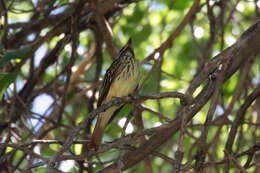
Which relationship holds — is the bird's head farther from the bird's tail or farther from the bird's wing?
the bird's tail

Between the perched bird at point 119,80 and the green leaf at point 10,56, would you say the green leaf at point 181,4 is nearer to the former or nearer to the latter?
the perched bird at point 119,80

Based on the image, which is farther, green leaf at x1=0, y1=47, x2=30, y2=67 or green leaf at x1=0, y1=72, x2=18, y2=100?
green leaf at x1=0, y1=47, x2=30, y2=67

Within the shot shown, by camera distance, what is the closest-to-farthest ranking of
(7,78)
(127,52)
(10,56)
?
(7,78) < (10,56) < (127,52)

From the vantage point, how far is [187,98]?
221cm

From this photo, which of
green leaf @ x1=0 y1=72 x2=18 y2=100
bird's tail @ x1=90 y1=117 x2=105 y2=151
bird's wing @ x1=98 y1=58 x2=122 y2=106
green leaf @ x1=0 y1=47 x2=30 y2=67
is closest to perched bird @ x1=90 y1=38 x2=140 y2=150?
bird's wing @ x1=98 y1=58 x2=122 y2=106

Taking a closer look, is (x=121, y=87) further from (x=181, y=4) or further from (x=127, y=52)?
(x=181, y=4)

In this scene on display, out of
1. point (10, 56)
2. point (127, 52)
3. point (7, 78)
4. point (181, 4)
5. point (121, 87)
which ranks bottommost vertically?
point (7, 78)

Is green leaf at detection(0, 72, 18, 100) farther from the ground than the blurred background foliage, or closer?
closer

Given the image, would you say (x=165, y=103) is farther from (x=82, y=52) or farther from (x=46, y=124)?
(x=46, y=124)

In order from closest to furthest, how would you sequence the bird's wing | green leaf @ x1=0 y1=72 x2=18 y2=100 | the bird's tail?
1. green leaf @ x1=0 y1=72 x2=18 y2=100
2. the bird's tail
3. the bird's wing

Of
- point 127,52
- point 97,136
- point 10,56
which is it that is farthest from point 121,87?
point 10,56

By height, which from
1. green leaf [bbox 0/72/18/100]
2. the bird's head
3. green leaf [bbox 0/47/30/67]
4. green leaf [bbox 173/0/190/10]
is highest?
green leaf [bbox 173/0/190/10]

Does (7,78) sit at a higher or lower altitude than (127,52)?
lower

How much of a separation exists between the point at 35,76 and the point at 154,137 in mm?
1594
